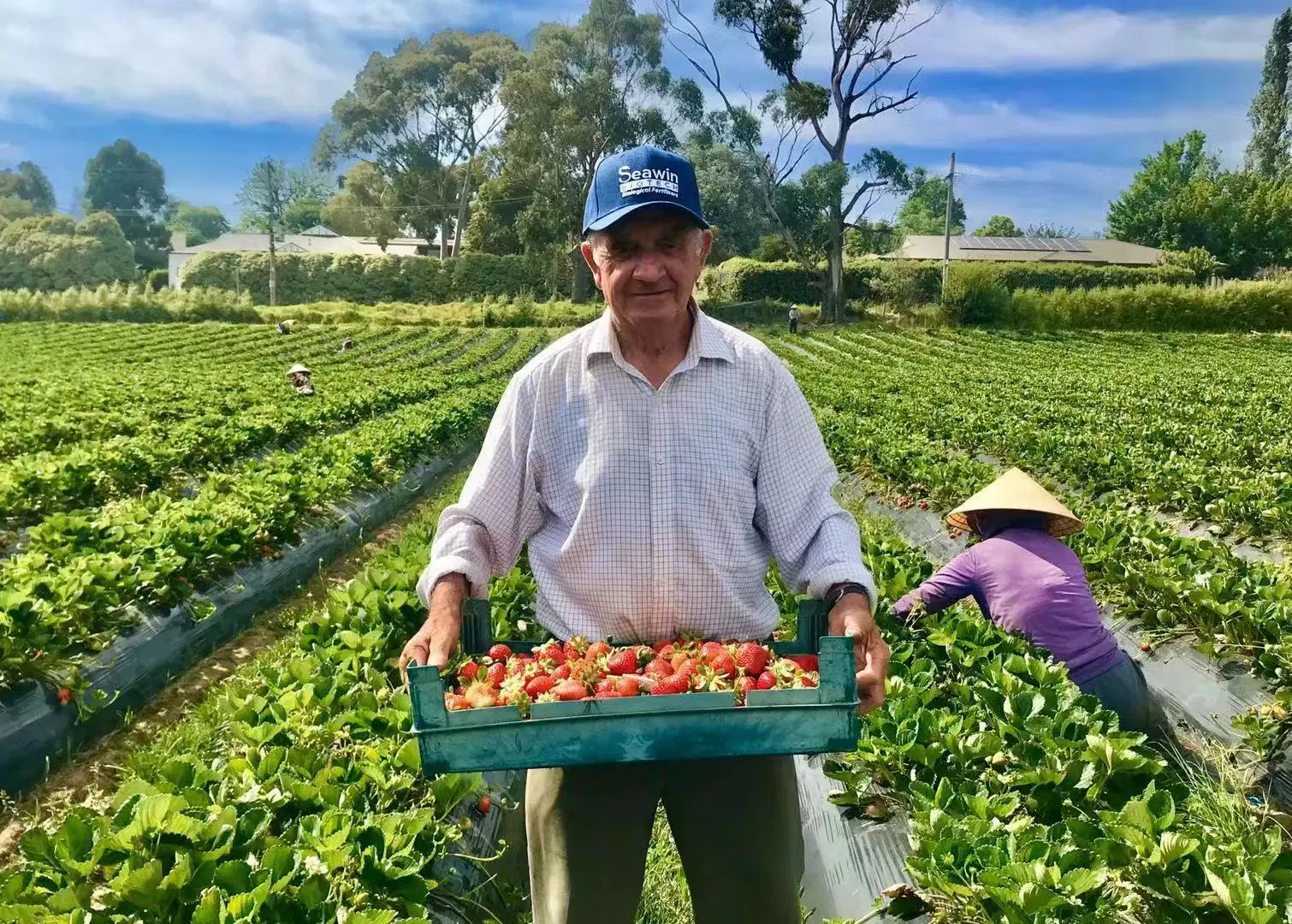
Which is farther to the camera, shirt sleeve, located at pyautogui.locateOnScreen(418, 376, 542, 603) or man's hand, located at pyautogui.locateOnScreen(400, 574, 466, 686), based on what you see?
shirt sleeve, located at pyautogui.locateOnScreen(418, 376, 542, 603)

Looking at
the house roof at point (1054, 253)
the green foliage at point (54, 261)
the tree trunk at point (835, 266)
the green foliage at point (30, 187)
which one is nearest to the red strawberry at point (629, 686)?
the tree trunk at point (835, 266)

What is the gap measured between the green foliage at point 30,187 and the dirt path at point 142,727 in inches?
6621

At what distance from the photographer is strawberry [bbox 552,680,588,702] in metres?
1.92

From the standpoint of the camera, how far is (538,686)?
1960 millimetres

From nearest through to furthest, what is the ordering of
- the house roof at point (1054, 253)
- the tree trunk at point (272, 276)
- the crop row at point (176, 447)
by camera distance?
1. the crop row at point (176, 447)
2. the tree trunk at point (272, 276)
3. the house roof at point (1054, 253)

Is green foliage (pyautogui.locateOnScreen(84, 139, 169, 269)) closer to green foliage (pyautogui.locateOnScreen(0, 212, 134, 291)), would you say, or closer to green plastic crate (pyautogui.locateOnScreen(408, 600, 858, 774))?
green foliage (pyautogui.locateOnScreen(0, 212, 134, 291))

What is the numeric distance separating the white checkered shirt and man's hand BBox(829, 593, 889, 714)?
0.10m

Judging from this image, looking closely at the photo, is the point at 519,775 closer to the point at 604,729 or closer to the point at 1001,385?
the point at 604,729

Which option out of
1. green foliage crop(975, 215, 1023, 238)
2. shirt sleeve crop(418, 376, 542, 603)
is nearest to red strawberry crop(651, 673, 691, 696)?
shirt sleeve crop(418, 376, 542, 603)

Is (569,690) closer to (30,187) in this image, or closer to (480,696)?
(480,696)

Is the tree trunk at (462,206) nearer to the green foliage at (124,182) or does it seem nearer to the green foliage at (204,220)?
the green foliage at (124,182)

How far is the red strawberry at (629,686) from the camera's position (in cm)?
193

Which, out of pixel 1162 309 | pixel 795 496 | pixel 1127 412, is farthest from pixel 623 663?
pixel 1162 309

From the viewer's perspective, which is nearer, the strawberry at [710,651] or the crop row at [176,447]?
the strawberry at [710,651]
